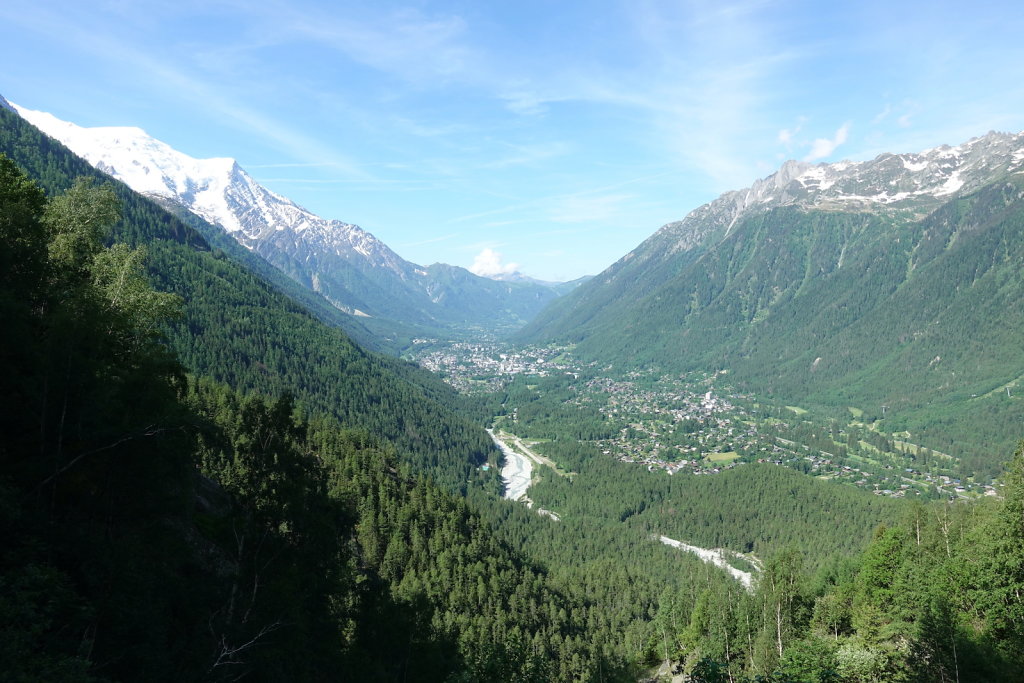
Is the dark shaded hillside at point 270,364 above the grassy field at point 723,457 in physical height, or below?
below

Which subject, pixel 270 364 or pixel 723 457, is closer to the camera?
pixel 270 364

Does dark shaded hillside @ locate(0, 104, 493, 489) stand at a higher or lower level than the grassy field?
lower

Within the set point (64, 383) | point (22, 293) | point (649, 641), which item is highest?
point (22, 293)

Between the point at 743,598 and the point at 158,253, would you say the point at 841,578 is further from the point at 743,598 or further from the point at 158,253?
the point at 158,253

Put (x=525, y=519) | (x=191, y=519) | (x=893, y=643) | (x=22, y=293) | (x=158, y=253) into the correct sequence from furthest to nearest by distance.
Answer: (x=158, y=253) < (x=525, y=519) < (x=893, y=643) < (x=191, y=519) < (x=22, y=293)

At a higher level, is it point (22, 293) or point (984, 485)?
point (984, 485)

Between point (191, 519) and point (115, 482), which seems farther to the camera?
point (191, 519)

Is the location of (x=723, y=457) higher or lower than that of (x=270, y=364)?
higher

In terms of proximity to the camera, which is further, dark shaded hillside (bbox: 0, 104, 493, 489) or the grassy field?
the grassy field

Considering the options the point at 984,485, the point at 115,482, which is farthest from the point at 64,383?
the point at 984,485

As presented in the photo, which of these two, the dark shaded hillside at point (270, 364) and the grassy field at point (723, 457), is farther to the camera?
the grassy field at point (723, 457)

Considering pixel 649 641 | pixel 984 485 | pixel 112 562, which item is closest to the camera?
pixel 112 562
